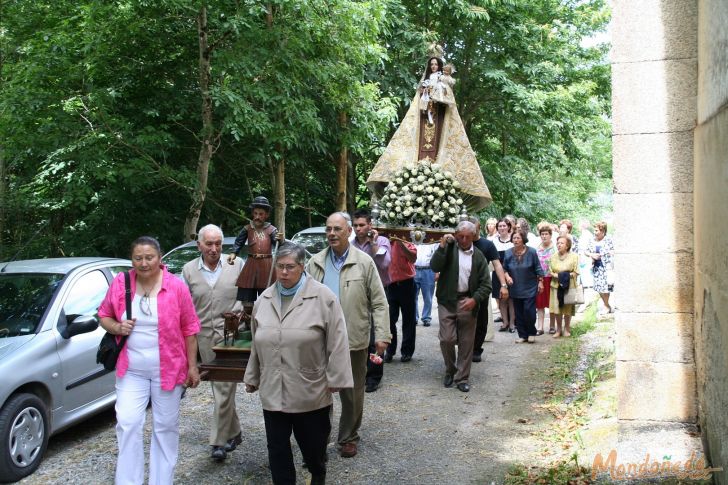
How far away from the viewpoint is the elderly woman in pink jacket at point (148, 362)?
4590 millimetres

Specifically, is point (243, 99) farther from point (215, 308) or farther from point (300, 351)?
point (300, 351)

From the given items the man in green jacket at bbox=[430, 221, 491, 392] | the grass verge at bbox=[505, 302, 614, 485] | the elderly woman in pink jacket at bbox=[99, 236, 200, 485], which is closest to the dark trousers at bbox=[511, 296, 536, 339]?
the grass verge at bbox=[505, 302, 614, 485]

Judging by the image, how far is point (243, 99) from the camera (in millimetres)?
11977

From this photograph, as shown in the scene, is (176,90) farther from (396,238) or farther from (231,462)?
(231,462)

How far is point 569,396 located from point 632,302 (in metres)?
2.72

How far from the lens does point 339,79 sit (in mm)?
14133

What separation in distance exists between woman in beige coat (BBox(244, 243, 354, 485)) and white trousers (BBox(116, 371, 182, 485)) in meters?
0.63

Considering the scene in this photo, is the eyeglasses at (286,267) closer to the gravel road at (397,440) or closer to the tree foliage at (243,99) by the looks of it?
the gravel road at (397,440)

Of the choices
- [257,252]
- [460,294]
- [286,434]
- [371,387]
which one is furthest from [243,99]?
[286,434]

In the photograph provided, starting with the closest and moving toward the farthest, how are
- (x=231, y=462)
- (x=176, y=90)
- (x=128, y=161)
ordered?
(x=231, y=462) → (x=128, y=161) → (x=176, y=90)

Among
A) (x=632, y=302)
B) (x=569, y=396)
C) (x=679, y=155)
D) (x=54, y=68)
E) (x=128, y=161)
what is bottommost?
(x=569, y=396)

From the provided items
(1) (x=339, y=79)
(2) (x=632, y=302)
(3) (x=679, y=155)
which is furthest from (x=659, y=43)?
(1) (x=339, y=79)

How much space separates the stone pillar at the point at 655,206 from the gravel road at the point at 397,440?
4.27ft

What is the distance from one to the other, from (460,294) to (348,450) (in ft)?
10.0
